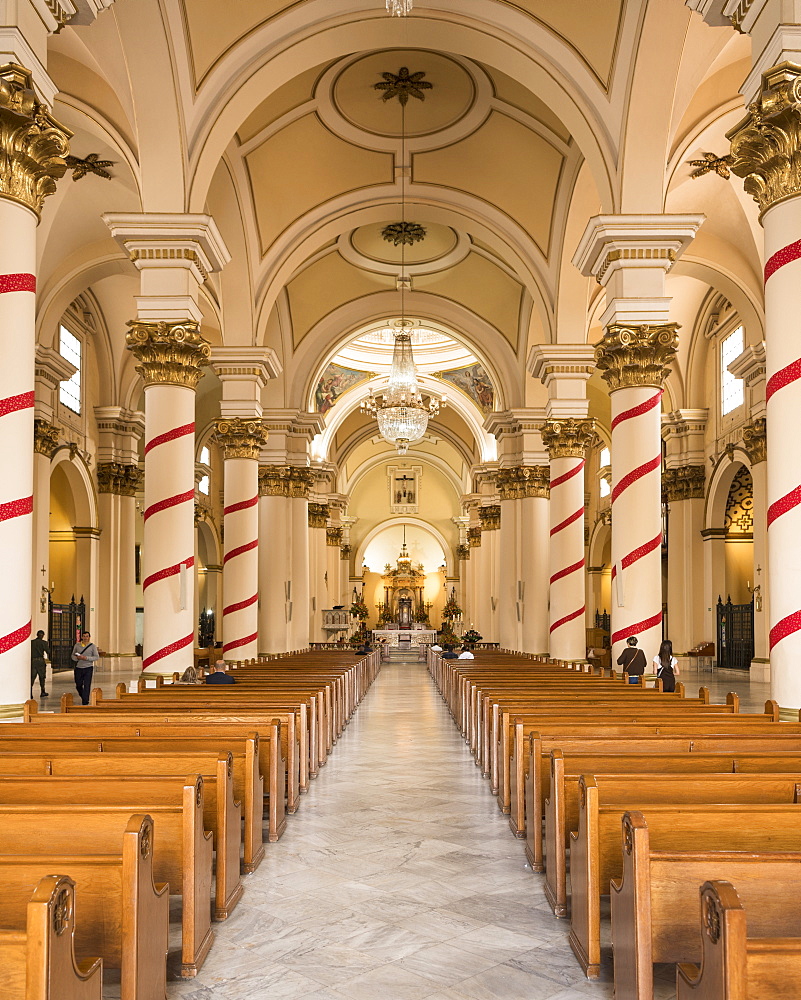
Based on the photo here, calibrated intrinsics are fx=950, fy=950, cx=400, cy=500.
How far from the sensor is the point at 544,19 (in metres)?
10.3

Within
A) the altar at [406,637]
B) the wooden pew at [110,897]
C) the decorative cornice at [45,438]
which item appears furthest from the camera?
the altar at [406,637]

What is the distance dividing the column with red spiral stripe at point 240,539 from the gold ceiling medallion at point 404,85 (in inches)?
207

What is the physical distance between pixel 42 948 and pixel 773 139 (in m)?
5.97

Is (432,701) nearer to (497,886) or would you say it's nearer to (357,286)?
(357,286)

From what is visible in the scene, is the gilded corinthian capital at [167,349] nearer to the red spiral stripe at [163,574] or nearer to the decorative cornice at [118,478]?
the red spiral stripe at [163,574]

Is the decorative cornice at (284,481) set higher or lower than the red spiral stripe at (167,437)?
higher

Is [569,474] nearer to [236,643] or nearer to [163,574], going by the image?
[236,643]

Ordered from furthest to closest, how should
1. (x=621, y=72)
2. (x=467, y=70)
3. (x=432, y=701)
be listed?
(x=432, y=701) < (x=467, y=70) < (x=621, y=72)

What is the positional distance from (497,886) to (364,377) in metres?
A: 27.2

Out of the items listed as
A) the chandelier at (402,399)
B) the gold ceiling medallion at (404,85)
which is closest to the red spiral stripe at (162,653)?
the gold ceiling medallion at (404,85)

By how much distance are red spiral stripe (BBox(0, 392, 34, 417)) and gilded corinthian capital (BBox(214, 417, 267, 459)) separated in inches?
351

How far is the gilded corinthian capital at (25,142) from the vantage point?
5559mm

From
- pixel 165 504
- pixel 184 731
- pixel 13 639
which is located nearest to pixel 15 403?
pixel 13 639

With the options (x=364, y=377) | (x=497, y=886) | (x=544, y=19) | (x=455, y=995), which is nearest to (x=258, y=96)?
(x=544, y=19)
